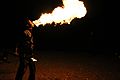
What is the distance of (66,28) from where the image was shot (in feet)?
90.4

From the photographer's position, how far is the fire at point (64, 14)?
10.8 m

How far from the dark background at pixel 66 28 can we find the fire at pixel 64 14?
474 inches

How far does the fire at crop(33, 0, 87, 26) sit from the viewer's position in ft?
35.5

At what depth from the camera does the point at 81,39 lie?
26312 mm

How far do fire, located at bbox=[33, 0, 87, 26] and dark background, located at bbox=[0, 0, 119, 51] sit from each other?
12.0 meters

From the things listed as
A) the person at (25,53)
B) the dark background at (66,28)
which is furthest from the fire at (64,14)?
the dark background at (66,28)

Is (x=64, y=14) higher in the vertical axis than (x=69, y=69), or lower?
higher

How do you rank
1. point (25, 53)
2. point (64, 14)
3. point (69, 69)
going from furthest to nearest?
point (69, 69) < point (64, 14) < point (25, 53)

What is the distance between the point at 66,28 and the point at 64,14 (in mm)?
16443

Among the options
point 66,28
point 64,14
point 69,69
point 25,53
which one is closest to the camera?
point 25,53

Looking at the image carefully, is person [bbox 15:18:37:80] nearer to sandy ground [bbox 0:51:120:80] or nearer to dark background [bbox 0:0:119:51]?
sandy ground [bbox 0:51:120:80]

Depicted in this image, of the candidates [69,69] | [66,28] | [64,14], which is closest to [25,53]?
[64,14]

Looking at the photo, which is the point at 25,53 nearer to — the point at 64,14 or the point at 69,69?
the point at 64,14

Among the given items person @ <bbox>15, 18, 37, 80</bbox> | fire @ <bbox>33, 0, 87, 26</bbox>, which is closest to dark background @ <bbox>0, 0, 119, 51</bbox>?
fire @ <bbox>33, 0, 87, 26</bbox>
